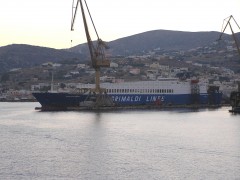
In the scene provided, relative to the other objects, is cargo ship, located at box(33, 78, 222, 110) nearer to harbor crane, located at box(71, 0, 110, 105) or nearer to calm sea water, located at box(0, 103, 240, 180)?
harbor crane, located at box(71, 0, 110, 105)

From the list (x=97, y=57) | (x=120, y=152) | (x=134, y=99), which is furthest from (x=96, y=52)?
(x=120, y=152)

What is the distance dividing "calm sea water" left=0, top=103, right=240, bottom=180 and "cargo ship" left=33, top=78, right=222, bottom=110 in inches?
1001

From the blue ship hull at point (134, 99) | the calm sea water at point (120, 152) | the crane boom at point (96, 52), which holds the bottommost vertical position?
the calm sea water at point (120, 152)

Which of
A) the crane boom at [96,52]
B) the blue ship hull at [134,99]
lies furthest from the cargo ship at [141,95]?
the crane boom at [96,52]

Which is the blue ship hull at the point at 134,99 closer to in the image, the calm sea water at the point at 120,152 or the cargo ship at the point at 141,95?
the cargo ship at the point at 141,95

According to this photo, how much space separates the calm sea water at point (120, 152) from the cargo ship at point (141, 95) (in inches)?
1001

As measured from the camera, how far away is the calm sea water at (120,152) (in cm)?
2264

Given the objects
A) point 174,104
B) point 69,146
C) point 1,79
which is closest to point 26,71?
point 1,79

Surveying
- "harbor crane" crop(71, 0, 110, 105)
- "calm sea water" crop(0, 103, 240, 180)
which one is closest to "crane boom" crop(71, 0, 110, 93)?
"harbor crane" crop(71, 0, 110, 105)

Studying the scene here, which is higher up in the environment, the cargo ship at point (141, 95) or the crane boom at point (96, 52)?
the crane boom at point (96, 52)

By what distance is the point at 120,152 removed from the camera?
28016 millimetres

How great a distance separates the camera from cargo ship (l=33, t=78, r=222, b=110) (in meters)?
68.7

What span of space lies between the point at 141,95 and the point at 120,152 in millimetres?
46596

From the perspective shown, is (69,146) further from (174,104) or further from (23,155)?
(174,104)
